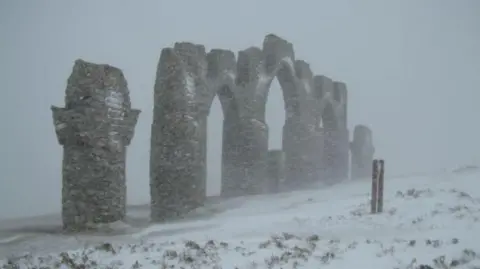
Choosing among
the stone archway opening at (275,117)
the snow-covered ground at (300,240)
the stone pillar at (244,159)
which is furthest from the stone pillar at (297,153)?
the stone archway opening at (275,117)

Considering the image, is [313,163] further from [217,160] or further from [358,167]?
[217,160]

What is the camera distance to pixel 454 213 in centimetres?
1093

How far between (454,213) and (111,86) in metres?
9.61

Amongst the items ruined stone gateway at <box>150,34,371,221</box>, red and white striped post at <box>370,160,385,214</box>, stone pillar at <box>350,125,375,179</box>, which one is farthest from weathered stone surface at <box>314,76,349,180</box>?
red and white striped post at <box>370,160,385,214</box>

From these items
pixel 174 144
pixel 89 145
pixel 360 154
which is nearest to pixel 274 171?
pixel 174 144

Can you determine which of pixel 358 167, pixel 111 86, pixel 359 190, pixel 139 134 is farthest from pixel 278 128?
pixel 111 86

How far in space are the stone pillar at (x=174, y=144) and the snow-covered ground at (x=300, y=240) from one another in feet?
4.70

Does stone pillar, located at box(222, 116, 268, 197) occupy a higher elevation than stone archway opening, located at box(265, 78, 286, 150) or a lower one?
lower

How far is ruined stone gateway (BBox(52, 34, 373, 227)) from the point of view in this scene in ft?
48.4

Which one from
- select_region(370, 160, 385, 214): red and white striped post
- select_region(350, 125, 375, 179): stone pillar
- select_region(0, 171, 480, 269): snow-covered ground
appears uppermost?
select_region(350, 125, 375, 179): stone pillar

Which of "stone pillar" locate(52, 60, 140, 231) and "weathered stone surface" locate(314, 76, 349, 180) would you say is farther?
"weathered stone surface" locate(314, 76, 349, 180)

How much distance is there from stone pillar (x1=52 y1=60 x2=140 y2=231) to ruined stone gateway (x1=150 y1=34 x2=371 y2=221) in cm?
259

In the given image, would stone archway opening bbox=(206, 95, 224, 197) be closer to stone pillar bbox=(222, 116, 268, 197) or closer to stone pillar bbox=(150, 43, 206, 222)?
stone pillar bbox=(222, 116, 268, 197)

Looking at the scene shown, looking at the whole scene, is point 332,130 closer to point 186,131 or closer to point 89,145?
point 186,131
